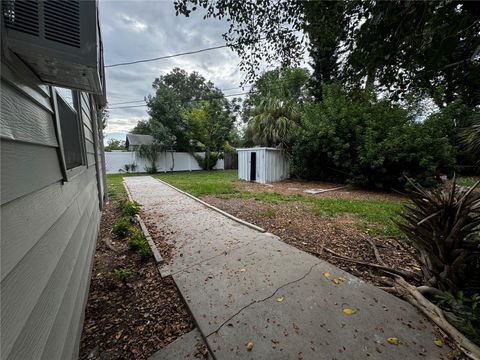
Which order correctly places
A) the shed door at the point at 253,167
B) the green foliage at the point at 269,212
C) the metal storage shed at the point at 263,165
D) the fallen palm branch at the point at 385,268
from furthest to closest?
the shed door at the point at 253,167
the metal storage shed at the point at 263,165
the green foliage at the point at 269,212
the fallen palm branch at the point at 385,268

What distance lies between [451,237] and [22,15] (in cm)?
302

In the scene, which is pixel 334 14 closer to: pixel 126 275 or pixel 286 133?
pixel 126 275

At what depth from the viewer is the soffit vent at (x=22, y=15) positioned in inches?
29.9

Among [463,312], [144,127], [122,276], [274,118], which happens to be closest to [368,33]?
[463,312]

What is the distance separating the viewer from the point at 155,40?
5.84 meters

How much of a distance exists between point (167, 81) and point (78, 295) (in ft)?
102

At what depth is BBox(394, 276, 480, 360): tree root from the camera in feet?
4.31

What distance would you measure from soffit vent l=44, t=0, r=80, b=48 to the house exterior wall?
0.79ft

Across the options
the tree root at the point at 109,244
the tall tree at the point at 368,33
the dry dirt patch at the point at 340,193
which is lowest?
the dry dirt patch at the point at 340,193

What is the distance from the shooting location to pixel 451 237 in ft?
5.41

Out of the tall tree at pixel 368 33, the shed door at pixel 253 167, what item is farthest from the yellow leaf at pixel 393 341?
the shed door at pixel 253 167

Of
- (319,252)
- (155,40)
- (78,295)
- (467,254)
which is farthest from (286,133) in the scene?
(78,295)

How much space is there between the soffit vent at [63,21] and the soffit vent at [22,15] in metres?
0.04

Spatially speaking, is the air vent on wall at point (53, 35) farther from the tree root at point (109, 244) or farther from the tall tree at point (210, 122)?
the tall tree at point (210, 122)
